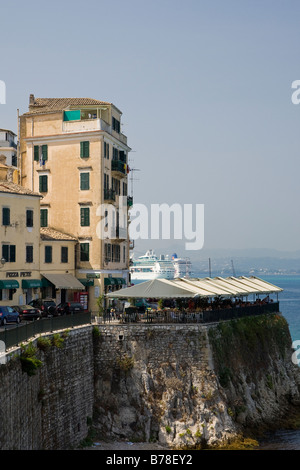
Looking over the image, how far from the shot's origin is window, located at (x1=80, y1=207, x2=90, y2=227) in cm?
5850

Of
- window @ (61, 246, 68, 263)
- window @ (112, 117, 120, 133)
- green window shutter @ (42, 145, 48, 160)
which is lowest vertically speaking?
window @ (61, 246, 68, 263)

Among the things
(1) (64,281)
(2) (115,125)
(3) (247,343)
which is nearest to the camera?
(3) (247,343)

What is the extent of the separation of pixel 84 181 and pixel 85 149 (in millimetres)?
2572

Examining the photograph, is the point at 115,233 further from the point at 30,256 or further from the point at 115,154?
the point at 30,256

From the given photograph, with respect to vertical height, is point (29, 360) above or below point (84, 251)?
below

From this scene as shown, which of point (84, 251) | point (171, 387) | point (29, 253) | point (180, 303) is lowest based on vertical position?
point (171, 387)

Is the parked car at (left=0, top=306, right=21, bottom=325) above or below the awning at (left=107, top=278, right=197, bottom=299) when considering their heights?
below

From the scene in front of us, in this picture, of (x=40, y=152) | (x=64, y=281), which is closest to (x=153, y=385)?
(x=64, y=281)

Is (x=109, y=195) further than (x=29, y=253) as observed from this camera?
Yes

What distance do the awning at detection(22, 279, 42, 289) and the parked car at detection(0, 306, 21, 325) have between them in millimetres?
9910

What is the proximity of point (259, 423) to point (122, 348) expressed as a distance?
9.19 metres

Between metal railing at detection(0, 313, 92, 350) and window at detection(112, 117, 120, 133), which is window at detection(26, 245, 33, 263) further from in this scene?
window at detection(112, 117, 120, 133)

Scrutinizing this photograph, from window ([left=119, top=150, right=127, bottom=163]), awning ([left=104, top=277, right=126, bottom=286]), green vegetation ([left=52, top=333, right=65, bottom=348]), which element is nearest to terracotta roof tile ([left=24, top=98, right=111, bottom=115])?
window ([left=119, top=150, right=127, bottom=163])

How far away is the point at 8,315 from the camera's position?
41.9 meters
